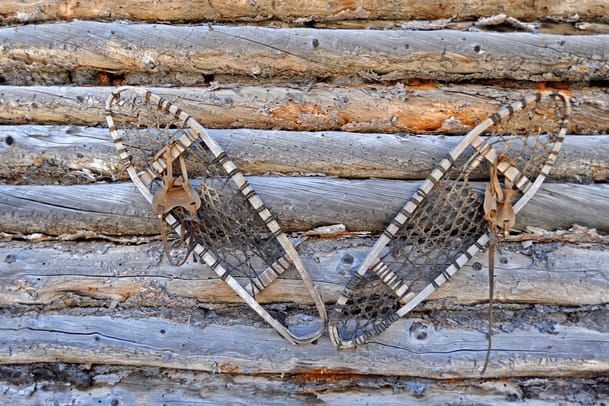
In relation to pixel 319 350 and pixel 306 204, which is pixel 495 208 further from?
pixel 319 350

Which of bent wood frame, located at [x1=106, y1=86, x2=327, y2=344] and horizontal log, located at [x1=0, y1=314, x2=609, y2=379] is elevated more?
bent wood frame, located at [x1=106, y1=86, x2=327, y2=344]

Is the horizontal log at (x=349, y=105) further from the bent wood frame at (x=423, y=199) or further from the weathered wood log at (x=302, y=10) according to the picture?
the weathered wood log at (x=302, y=10)

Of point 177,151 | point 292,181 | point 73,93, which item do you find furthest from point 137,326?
point 73,93

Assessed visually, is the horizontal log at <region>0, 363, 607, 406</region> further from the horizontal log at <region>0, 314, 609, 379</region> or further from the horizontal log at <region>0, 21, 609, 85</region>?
the horizontal log at <region>0, 21, 609, 85</region>

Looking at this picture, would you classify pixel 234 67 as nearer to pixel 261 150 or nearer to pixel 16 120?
pixel 261 150

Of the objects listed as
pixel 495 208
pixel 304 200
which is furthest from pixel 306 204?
pixel 495 208

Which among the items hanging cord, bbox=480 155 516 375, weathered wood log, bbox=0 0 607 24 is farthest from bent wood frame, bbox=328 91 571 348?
weathered wood log, bbox=0 0 607 24

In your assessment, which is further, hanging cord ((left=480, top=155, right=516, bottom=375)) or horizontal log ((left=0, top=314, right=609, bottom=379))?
horizontal log ((left=0, top=314, right=609, bottom=379))

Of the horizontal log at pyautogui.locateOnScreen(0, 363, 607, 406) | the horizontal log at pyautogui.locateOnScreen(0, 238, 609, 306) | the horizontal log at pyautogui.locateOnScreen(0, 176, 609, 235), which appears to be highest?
the horizontal log at pyautogui.locateOnScreen(0, 176, 609, 235)
